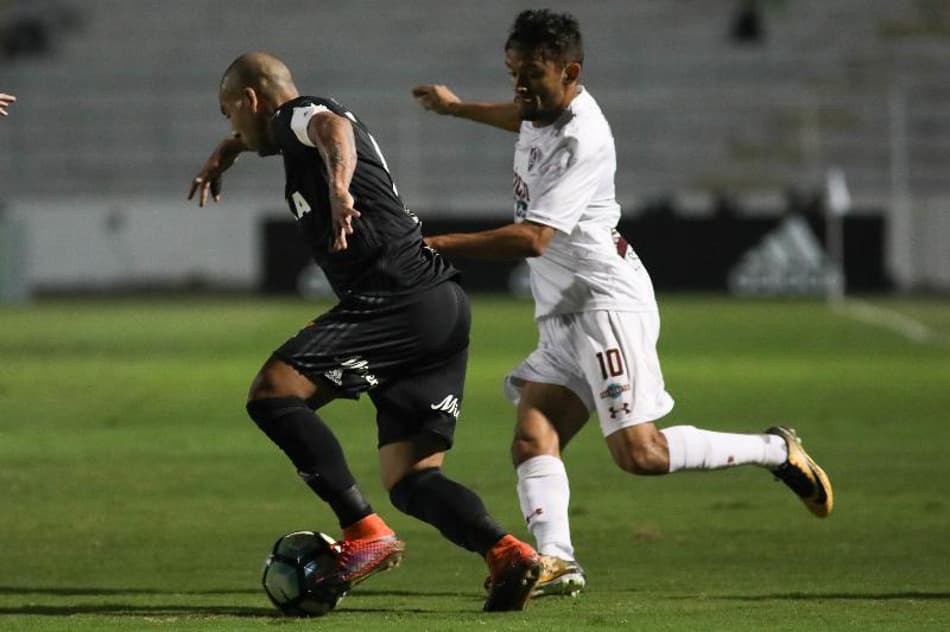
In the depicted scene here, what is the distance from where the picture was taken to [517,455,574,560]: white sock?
299 inches

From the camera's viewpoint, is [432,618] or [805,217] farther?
[805,217]

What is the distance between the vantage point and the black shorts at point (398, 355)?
6934 mm

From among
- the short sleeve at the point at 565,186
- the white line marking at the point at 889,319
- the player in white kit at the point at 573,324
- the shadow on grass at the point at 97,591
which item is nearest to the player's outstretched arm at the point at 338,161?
the player in white kit at the point at 573,324

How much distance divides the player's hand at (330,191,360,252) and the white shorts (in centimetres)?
148

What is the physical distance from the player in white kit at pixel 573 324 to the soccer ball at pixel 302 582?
0.85 meters

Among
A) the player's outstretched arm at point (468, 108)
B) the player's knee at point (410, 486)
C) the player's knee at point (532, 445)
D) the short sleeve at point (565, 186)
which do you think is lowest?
the player's knee at point (532, 445)

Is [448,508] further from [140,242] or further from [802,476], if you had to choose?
[140,242]

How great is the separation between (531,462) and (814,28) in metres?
41.7

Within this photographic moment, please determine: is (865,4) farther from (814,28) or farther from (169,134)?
(169,134)

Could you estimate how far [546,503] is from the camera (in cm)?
768

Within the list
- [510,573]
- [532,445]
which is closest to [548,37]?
[532,445]

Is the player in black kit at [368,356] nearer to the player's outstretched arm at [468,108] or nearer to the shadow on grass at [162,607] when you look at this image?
the shadow on grass at [162,607]

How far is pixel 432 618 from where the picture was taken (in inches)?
264

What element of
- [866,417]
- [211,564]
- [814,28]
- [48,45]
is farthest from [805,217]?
[211,564]
